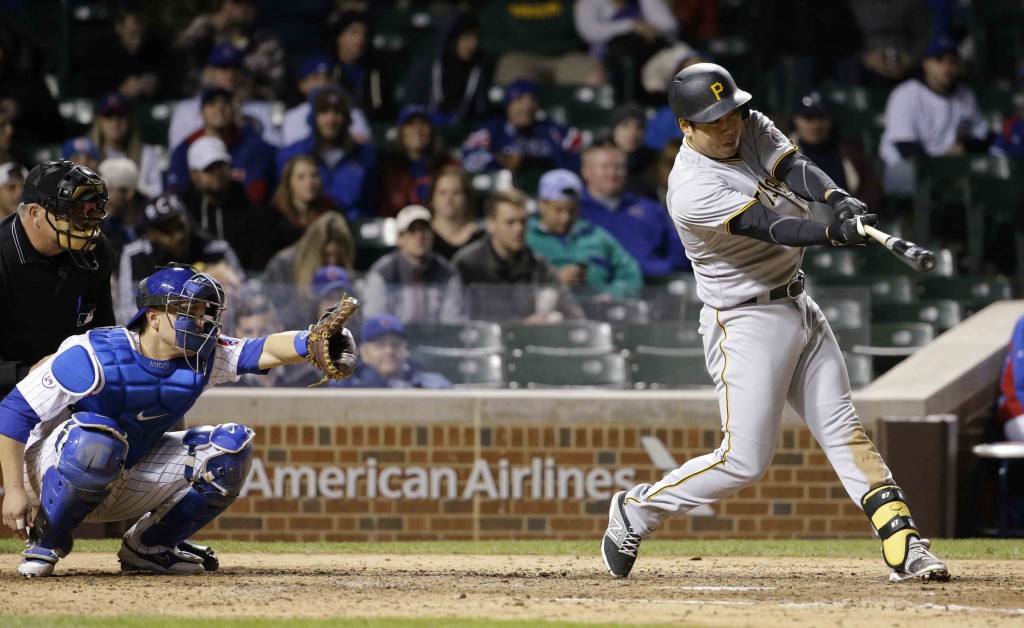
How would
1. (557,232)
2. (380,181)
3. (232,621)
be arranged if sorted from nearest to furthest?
1. (232,621)
2. (557,232)
3. (380,181)

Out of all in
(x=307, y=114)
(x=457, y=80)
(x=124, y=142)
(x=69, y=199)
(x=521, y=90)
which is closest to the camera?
(x=69, y=199)

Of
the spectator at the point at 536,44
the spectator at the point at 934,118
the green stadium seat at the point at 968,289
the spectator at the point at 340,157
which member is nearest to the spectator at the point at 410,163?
the spectator at the point at 340,157

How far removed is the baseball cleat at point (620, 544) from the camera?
5129 mm

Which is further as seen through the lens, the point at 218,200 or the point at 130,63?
the point at 130,63

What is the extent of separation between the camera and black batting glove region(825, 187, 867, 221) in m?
4.63

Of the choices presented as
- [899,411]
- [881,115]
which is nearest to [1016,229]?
[881,115]

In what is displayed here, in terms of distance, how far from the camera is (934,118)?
37.0 ft

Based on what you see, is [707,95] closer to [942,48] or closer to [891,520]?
[891,520]

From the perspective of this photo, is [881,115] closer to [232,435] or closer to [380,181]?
[380,181]

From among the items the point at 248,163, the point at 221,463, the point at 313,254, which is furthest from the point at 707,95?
the point at 248,163

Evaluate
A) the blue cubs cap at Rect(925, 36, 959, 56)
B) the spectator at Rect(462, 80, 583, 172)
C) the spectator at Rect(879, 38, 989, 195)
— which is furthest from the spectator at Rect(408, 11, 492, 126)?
the blue cubs cap at Rect(925, 36, 959, 56)

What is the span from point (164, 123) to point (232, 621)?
758 cm

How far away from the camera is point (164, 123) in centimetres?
1127

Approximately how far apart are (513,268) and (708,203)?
356cm
